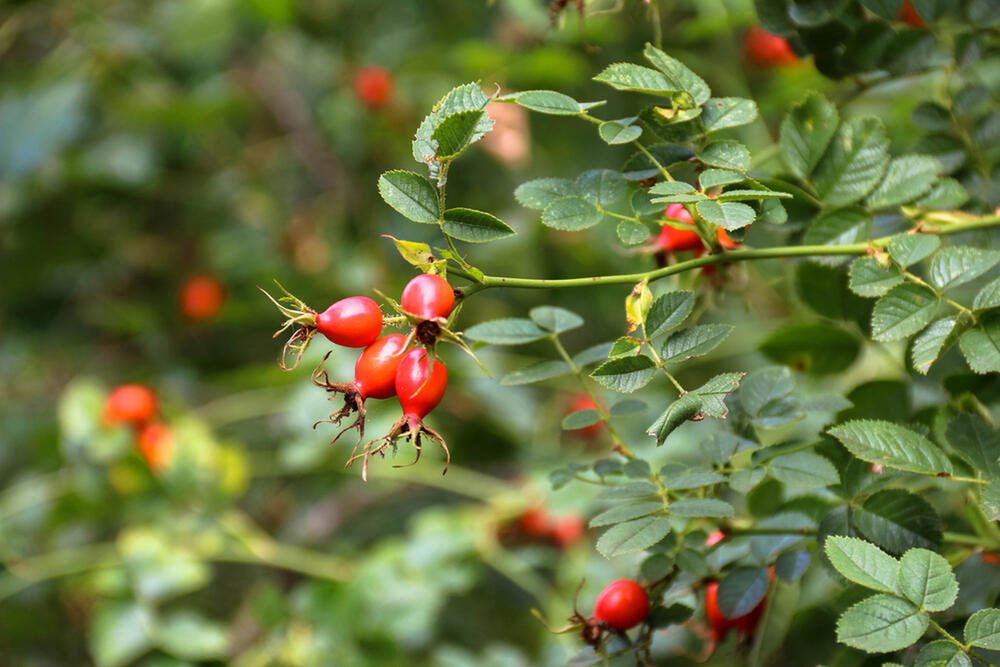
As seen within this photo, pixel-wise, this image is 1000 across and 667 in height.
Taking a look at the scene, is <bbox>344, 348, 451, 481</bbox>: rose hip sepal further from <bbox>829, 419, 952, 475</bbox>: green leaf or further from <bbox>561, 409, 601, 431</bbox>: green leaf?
<bbox>829, 419, 952, 475</bbox>: green leaf

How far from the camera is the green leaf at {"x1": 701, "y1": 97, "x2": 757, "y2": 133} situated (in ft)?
1.79

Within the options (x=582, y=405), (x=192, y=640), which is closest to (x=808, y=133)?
(x=192, y=640)

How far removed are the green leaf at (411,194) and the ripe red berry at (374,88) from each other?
1507 mm

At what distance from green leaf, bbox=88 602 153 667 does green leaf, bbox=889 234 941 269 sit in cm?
101

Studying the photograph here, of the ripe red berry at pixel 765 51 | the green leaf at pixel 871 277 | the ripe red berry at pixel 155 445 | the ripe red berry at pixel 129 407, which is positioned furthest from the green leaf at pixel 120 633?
the ripe red berry at pixel 765 51

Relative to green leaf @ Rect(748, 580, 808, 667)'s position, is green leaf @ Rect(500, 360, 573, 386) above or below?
above

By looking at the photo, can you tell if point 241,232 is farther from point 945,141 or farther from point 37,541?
point 945,141

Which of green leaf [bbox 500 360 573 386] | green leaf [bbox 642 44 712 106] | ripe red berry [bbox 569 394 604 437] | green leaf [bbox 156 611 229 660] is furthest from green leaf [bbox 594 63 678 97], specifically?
ripe red berry [bbox 569 394 604 437]

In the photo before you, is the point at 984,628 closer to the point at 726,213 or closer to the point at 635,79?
the point at 726,213

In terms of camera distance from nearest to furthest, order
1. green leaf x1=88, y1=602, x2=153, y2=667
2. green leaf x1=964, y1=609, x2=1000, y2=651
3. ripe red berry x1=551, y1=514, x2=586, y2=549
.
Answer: green leaf x1=964, y1=609, x2=1000, y2=651 < green leaf x1=88, y1=602, x2=153, y2=667 < ripe red berry x1=551, y1=514, x2=586, y2=549

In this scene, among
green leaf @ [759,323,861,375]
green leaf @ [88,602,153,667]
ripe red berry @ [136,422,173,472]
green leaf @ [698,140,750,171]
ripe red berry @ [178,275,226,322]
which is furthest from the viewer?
ripe red berry @ [178,275,226,322]

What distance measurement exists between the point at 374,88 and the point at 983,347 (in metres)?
1.67

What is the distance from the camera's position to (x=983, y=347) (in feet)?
1.61

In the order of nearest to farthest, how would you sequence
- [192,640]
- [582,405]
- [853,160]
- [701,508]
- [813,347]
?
[701,508] < [853,160] < [813,347] < [192,640] < [582,405]
